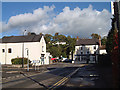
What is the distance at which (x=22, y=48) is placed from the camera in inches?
1836

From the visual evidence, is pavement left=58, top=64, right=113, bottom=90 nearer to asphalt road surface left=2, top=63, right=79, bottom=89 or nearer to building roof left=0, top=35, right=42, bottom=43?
asphalt road surface left=2, top=63, right=79, bottom=89

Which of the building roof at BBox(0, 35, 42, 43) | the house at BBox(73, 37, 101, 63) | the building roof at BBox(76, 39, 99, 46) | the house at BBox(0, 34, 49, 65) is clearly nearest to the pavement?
the house at BBox(0, 34, 49, 65)

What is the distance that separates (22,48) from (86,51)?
2911 centimetres

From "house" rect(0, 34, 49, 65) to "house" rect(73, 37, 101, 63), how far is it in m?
19.7

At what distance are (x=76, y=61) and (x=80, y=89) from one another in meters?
53.1

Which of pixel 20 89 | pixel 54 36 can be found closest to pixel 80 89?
pixel 20 89

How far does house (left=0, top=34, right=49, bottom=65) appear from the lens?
→ 45.6 metres

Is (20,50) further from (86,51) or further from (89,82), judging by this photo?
(89,82)

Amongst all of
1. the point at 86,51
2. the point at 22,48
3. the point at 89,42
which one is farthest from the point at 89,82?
the point at 89,42

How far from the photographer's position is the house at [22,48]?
4562 centimetres

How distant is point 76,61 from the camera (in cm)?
6262

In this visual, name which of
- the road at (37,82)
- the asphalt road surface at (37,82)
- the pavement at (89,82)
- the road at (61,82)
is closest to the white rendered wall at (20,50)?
the road at (61,82)

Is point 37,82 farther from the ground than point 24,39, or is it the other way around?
point 24,39

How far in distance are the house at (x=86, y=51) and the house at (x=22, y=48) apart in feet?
64.8
